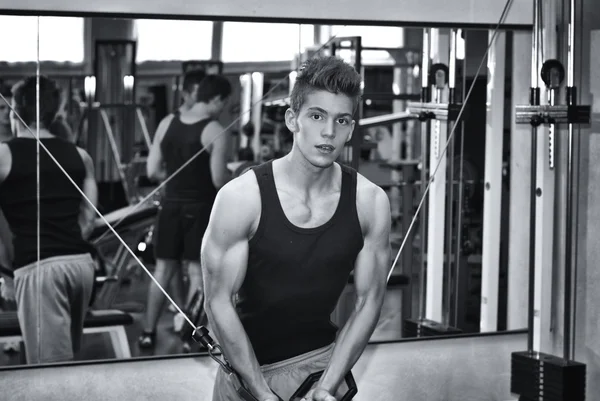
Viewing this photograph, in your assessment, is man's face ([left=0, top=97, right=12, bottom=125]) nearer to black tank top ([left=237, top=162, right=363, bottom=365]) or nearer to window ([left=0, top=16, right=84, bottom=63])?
window ([left=0, top=16, right=84, bottom=63])

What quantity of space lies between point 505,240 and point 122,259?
1799 millimetres

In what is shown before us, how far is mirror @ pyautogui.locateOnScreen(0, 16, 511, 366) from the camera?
380 centimetres

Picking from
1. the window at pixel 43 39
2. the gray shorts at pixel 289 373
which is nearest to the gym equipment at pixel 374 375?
the window at pixel 43 39

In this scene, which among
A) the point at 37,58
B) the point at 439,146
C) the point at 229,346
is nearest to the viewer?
the point at 229,346

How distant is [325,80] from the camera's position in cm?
246

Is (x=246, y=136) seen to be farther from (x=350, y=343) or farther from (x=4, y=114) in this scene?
(x=350, y=343)

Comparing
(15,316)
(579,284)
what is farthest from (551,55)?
(15,316)

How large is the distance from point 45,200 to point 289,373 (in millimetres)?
1571

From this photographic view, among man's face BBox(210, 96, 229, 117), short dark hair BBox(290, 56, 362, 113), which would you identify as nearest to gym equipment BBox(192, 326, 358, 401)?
short dark hair BBox(290, 56, 362, 113)

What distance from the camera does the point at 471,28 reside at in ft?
14.6

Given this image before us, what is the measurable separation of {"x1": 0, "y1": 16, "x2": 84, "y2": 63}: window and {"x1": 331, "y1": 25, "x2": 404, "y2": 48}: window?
1075 millimetres

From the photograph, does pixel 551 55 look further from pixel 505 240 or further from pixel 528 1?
pixel 505 240

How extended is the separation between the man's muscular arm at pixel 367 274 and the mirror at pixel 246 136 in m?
1.49

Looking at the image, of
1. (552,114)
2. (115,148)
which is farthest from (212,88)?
(552,114)
